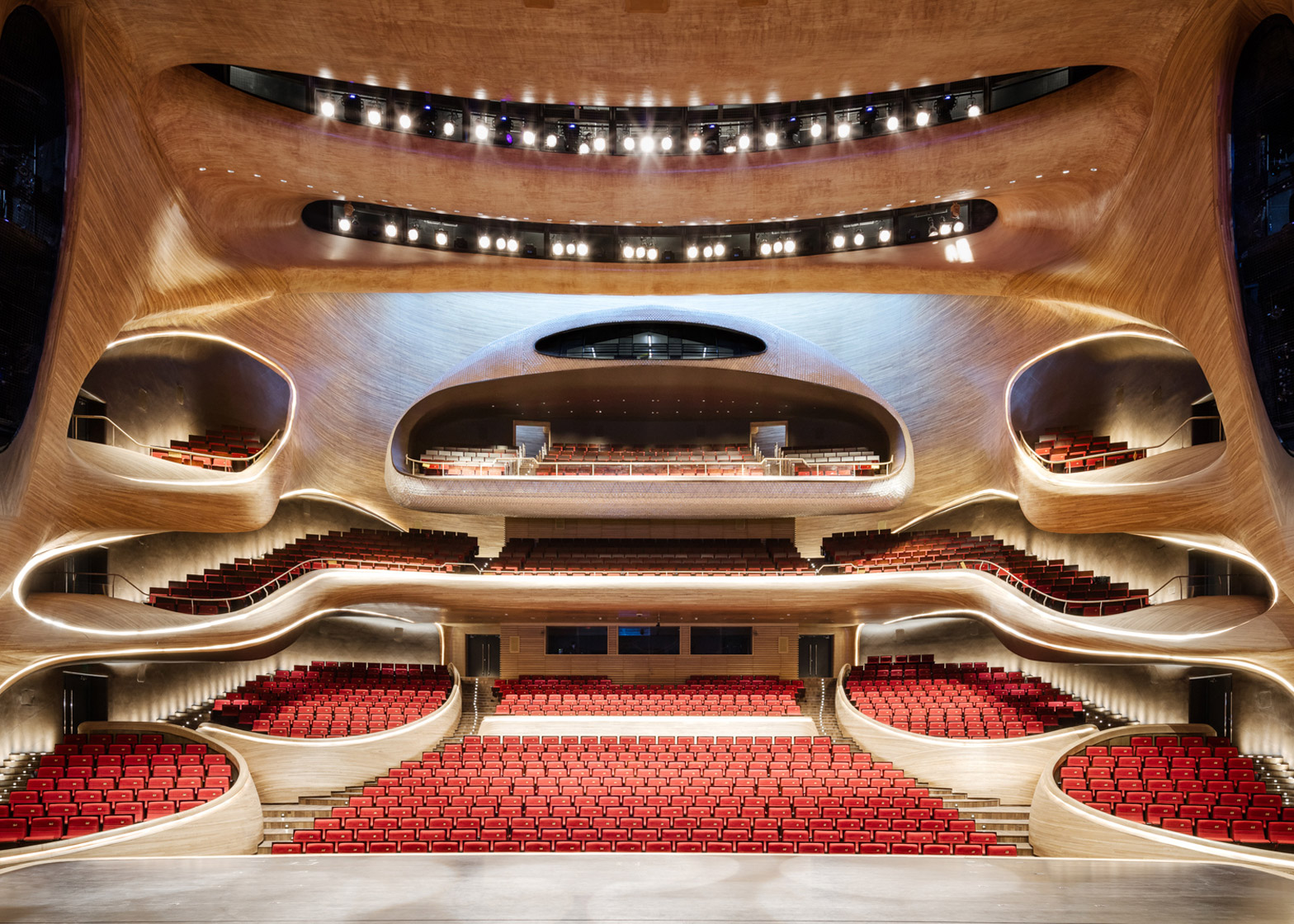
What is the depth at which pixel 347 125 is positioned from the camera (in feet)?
32.9

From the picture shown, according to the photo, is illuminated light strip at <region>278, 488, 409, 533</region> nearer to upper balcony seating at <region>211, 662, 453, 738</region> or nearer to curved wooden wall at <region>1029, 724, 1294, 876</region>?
upper balcony seating at <region>211, 662, 453, 738</region>

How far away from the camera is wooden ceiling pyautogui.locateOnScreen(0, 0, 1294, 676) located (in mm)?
7895

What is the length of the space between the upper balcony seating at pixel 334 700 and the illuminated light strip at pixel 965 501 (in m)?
12.0

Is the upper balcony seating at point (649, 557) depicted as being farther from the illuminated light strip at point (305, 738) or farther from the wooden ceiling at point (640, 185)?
the wooden ceiling at point (640, 185)

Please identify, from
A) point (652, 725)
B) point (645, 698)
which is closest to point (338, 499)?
point (645, 698)

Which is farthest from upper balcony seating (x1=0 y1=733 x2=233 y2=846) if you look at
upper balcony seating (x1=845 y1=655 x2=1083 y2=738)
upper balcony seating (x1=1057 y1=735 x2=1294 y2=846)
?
upper balcony seating (x1=1057 y1=735 x2=1294 y2=846)

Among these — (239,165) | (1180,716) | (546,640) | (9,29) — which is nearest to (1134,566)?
(1180,716)

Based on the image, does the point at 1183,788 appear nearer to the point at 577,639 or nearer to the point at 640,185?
the point at 640,185

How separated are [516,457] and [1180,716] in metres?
15.4

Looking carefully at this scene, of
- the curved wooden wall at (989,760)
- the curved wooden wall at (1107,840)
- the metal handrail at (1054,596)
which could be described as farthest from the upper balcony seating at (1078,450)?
the curved wooden wall at (1107,840)

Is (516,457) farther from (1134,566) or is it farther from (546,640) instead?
(1134,566)

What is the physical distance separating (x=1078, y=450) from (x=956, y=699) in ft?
19.3

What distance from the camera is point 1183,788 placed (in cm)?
1190

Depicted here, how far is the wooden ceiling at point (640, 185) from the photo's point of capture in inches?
311
